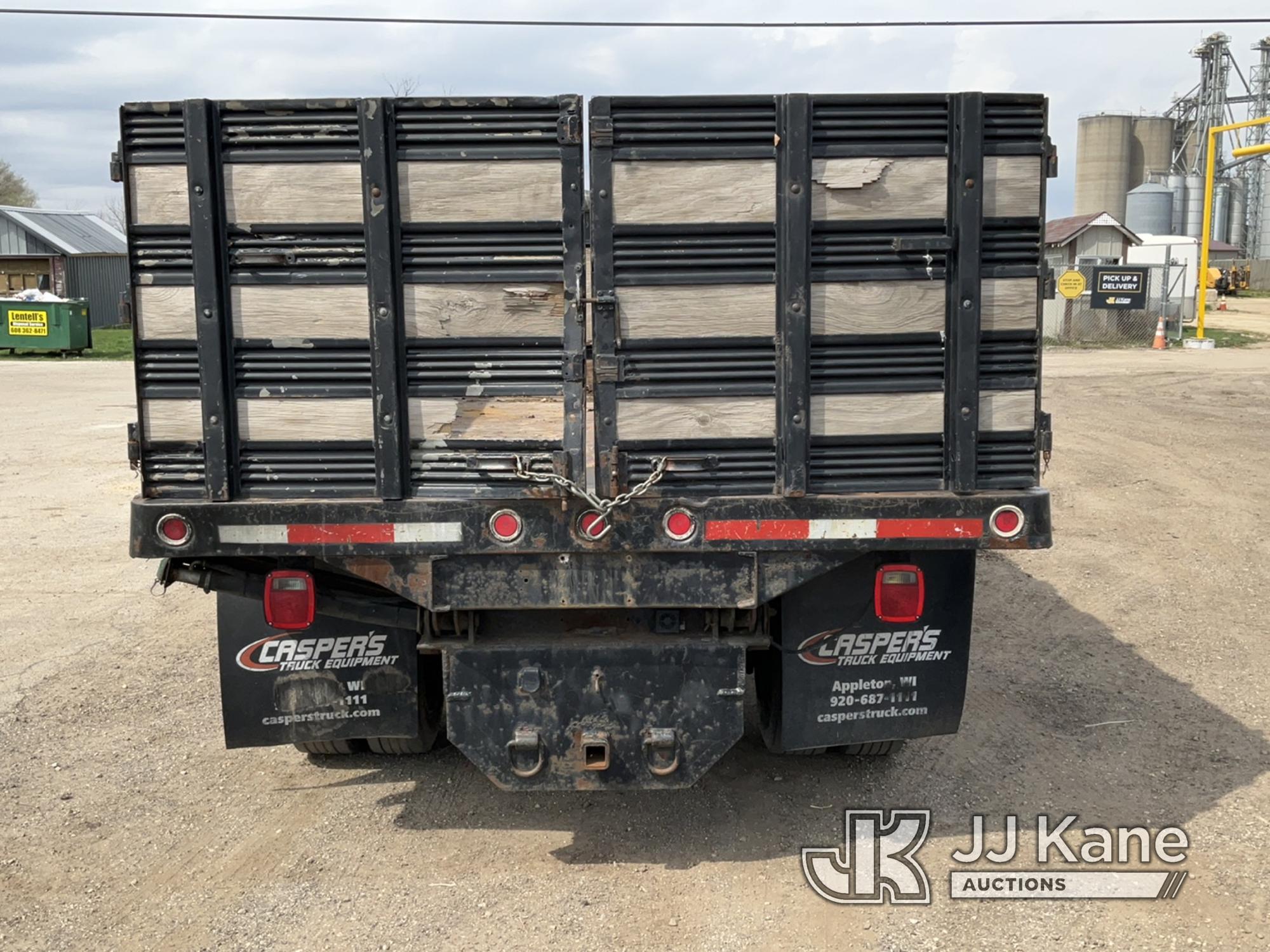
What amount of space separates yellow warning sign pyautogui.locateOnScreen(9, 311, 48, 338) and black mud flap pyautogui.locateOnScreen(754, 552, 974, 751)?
28.4m

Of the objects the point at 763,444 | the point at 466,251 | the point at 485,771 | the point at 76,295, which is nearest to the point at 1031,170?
the point at 763,444

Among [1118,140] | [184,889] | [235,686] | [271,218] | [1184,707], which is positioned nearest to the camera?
[271,218]

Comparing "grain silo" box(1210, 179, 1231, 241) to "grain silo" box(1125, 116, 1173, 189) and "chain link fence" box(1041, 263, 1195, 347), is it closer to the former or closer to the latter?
"grain silo" box(1125, 116, 1173, 189)

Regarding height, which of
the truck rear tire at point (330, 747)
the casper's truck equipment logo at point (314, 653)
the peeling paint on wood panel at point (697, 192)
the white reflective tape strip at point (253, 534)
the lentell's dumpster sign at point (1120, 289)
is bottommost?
the truck rear tire at point (330, 747)

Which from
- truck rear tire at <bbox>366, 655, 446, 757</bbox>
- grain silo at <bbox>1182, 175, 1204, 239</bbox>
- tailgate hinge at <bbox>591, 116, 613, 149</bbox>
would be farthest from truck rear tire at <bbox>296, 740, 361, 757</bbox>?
grain silo at <bbox>1182, 175, 1204, 239</bbox>

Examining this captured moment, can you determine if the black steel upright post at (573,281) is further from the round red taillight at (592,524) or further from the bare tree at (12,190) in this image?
A: the bare tree at (12,190)

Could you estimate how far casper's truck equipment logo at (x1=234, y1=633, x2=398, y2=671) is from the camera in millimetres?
4848

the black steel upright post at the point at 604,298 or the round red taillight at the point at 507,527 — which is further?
the round red taillight at the point at 507,527

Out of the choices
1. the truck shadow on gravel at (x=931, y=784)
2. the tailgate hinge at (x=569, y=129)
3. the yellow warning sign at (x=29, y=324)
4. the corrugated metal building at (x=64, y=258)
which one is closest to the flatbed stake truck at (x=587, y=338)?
the tailgate hinge at (x=569, y=129)

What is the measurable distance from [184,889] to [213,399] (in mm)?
1761

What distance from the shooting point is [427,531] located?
167 inches

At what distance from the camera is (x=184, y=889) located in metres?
4.40

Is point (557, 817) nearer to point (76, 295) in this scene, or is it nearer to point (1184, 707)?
point (1184, 707)

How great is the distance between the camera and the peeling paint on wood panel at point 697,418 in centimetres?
422
